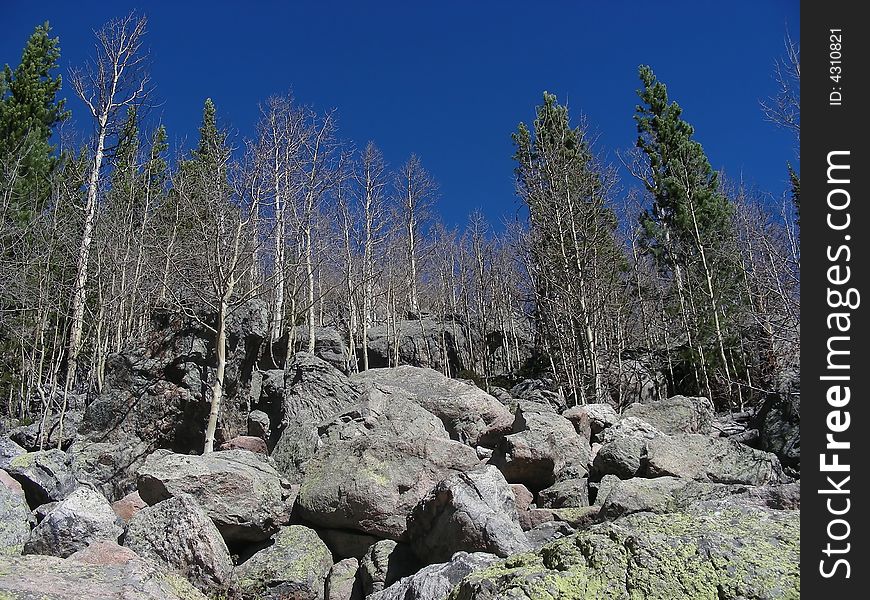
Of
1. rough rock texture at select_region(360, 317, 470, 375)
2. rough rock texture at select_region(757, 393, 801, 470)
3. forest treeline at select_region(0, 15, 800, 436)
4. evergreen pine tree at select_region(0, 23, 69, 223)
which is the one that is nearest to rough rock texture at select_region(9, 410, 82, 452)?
forest treeline at select_region(0, 15, 800, 436)

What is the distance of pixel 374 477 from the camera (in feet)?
24.1

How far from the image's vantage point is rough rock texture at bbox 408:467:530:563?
5.38m

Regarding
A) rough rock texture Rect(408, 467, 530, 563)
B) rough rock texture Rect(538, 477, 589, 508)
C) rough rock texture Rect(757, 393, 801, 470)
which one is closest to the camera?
rough rock texture Rect(408, 467, 530, 563)

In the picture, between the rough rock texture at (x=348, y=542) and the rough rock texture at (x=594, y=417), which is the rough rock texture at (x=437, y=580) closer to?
the rough rock texture at (x=348, y=542)

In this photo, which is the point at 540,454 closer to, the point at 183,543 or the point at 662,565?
the point at 183,543

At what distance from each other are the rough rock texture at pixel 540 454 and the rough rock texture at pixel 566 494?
0.34 metres

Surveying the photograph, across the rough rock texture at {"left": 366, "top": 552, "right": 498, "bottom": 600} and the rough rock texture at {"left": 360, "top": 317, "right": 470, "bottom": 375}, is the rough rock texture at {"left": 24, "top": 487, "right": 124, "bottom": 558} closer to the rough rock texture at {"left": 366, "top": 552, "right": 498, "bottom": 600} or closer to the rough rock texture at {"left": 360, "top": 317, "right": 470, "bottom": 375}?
the rough rock texture at {"left": 366, "top": 552, "right": 498, "bottom": 600}

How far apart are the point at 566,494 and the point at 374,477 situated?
2.55m

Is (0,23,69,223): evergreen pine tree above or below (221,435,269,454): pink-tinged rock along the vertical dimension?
above

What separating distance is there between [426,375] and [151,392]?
6275 millimetres

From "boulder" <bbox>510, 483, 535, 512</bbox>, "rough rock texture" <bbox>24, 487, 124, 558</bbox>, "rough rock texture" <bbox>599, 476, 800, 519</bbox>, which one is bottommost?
"rough rock texture" <bbox>24, 487, 124, 558</bbox>

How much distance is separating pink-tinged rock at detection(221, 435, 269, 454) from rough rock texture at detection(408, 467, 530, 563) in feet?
22.5
